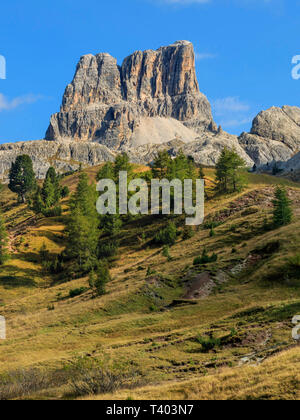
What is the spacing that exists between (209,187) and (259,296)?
6019 cm

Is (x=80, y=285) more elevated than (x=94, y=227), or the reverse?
(x=94, y=227)

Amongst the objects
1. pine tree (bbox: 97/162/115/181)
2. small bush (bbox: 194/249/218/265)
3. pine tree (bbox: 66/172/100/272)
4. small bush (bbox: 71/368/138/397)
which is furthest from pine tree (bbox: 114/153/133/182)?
small bush (bbox: 71/368/138/397)

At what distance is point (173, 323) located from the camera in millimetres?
30781

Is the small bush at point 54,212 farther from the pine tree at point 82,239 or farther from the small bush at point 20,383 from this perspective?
the small bush at point 20,383

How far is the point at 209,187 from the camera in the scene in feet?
297

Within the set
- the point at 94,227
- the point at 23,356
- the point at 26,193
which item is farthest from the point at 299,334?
the point at 26,193

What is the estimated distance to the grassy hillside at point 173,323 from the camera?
17.2 m

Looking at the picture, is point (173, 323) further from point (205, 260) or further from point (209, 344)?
point (205, 260)

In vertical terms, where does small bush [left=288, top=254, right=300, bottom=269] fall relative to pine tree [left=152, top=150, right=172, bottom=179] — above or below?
below

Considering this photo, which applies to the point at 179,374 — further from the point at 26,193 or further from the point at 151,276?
the point at 26,193

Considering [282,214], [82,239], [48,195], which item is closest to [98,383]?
[282,214]

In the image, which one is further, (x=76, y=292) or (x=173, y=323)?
(x=76, y=292)

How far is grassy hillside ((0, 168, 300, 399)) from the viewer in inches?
679

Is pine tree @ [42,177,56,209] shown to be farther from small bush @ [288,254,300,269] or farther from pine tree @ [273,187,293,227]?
small bush @ [288,254,300,269]
